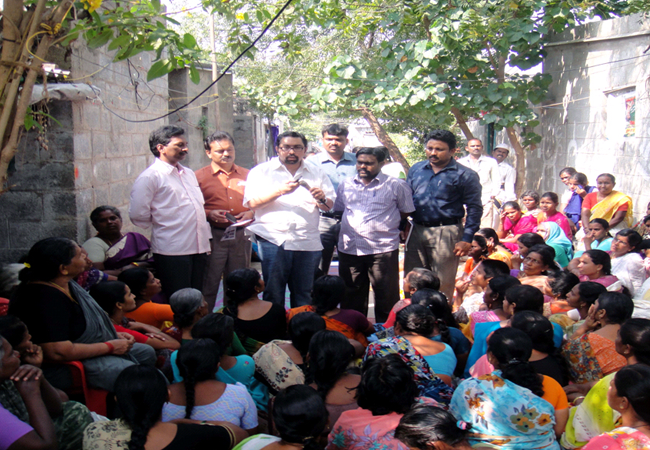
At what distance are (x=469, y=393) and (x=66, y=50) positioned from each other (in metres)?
3.94

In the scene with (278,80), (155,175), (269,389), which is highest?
(278,80)

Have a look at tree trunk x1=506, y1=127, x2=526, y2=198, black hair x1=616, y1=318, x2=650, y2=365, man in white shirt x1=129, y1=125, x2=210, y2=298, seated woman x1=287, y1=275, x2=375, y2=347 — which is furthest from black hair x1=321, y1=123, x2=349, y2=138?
tree trunk x1=506, y1=127, x2=526, y2=198

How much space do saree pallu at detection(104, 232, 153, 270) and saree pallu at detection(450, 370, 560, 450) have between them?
2934mm

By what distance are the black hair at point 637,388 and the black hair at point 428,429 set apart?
606 mm

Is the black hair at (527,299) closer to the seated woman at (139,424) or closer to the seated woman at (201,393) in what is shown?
the seated woman at (201,393)

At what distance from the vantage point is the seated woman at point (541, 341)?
2777 mm

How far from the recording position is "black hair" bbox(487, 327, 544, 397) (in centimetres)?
242

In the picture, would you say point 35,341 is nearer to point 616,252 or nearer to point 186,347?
point 186,347

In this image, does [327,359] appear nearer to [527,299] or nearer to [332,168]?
[527,299]

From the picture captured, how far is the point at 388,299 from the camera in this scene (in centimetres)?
461

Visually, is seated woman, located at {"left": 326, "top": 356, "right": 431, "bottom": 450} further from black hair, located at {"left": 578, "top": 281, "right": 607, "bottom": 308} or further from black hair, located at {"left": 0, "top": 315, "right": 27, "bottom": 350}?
black hair, located at {"left": 578, "top": 281, "right": 607, "bottom": 308}

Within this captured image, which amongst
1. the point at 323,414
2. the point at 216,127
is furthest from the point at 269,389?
the point at 216,127

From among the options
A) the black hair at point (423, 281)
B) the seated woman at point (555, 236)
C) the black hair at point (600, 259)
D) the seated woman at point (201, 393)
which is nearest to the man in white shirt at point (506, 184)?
the seated woman at point (555, 236)

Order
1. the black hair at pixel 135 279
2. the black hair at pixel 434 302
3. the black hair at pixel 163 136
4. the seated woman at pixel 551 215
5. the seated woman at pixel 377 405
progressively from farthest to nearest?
the seated woman at pixel 551 215 < the black hair at pixel 163 136 < the black hair at pixel 135 279 < the black hair at pixel 434 302 < the seated woman at pixel 377 405
